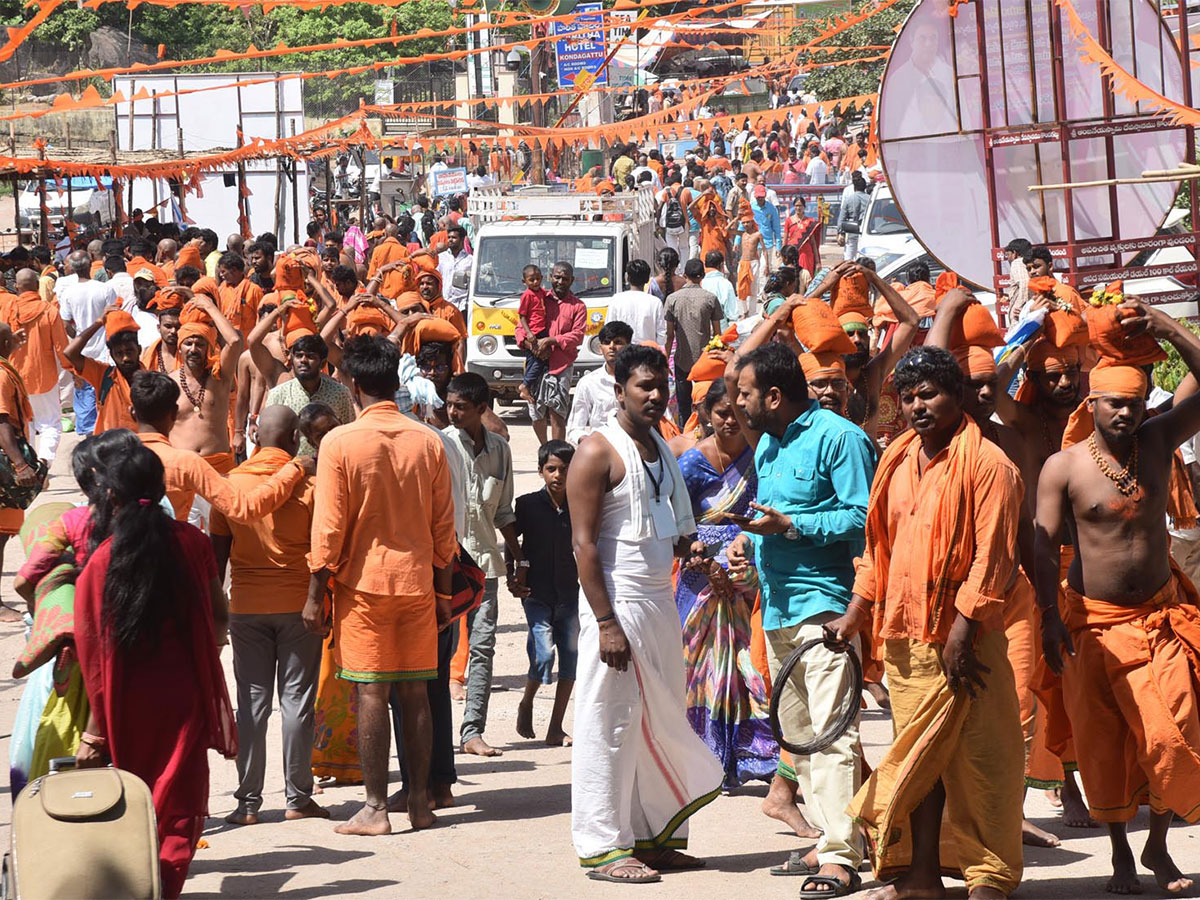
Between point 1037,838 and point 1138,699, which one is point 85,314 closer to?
point 1037,838

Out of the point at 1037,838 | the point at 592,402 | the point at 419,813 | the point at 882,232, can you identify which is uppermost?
the point at 882,232

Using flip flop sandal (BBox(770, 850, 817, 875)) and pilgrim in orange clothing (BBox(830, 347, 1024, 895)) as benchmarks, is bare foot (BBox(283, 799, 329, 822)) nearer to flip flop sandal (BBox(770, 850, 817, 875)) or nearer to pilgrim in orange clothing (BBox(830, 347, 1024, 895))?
flip flop sandal (BBox(770, 850, 817, 875))

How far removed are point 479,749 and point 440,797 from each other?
2.87 ft

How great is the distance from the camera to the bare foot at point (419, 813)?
6.61 meters

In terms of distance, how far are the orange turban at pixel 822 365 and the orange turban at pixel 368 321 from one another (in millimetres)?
4789

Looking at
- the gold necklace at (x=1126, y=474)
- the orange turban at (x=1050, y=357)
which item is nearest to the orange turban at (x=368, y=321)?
the orange turban at (x=1050, y=357)

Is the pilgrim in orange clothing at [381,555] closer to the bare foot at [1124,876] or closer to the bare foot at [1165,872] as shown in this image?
the bare foot at [1124,876]

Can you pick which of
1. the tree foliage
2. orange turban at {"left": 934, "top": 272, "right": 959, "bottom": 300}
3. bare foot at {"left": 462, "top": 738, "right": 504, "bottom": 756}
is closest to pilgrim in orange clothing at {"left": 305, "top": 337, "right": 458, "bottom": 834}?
bare foot at {"left": 462, "top": 738, "right": 504, "bottom": 756}

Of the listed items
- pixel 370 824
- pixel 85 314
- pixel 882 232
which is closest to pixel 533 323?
pixel 85 314

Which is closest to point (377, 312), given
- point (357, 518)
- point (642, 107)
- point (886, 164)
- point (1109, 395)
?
point (886, 164)

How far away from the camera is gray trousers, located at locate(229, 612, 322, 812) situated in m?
6.74

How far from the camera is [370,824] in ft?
21.5

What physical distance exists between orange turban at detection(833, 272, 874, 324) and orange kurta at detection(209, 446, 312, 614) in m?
2.84

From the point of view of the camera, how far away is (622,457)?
5.91 metres
